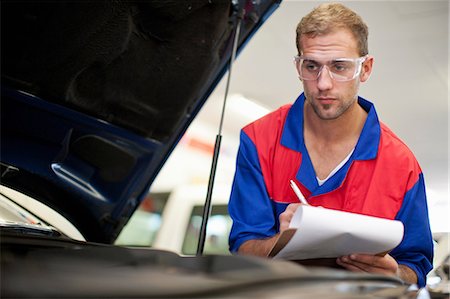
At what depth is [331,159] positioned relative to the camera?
168 cm

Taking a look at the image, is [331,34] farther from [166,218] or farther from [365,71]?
[166,218]

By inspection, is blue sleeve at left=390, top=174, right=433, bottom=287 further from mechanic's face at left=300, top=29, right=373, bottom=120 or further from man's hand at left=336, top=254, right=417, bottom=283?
mechanic's face at left=300, top=29, right=373, bottom=120

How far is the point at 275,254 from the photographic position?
4.12 ft

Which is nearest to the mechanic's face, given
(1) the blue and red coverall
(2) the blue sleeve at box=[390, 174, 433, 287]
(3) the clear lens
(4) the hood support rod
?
(3) the clear lens

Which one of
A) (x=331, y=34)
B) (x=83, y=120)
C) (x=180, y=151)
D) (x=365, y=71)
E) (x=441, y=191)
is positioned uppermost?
(x=331, y=34)

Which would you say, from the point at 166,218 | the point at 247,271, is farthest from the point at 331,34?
the point at 166,218

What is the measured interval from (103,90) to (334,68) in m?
0.70

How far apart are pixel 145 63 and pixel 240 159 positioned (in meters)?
0.43

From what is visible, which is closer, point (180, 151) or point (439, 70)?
point (439, 70)

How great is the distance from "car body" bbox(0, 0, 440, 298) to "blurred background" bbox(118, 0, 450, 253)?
2264 mm

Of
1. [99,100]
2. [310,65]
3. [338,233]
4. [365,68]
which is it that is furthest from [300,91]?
[338,233]

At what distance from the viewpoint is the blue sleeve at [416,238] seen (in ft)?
4.90

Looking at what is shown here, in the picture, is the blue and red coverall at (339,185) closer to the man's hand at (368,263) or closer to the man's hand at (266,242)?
the man's hand at (266,242)

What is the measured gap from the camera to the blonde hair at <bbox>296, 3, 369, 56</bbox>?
164 cm
